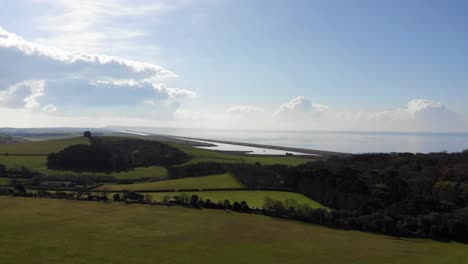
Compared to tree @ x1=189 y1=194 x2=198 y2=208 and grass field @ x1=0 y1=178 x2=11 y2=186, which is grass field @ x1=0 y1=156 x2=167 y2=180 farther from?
tree @ x1=189 y1=194 x2=198 y2=208

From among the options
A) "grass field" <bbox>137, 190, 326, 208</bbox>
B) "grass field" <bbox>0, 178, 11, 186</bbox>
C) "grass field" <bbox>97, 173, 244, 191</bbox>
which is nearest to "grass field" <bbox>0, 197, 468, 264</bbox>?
"grass field" <bbox>137, 190, 326, 208</bbox>

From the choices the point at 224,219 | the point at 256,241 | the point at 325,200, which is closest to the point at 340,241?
the point at 256,241

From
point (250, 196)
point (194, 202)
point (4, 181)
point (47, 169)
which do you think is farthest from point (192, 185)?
point (47, 169)

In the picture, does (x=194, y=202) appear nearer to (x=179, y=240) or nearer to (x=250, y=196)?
(x=250, y=196)

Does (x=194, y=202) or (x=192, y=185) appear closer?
(x=194, y=202)

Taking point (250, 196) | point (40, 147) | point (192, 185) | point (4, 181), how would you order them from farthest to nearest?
point (40, 147) < point (4, 181) < point (192, 185) < point (250, 196)

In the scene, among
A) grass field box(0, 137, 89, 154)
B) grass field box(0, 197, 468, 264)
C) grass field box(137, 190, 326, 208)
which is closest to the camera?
grass field box(0, 197, 468, 264)
